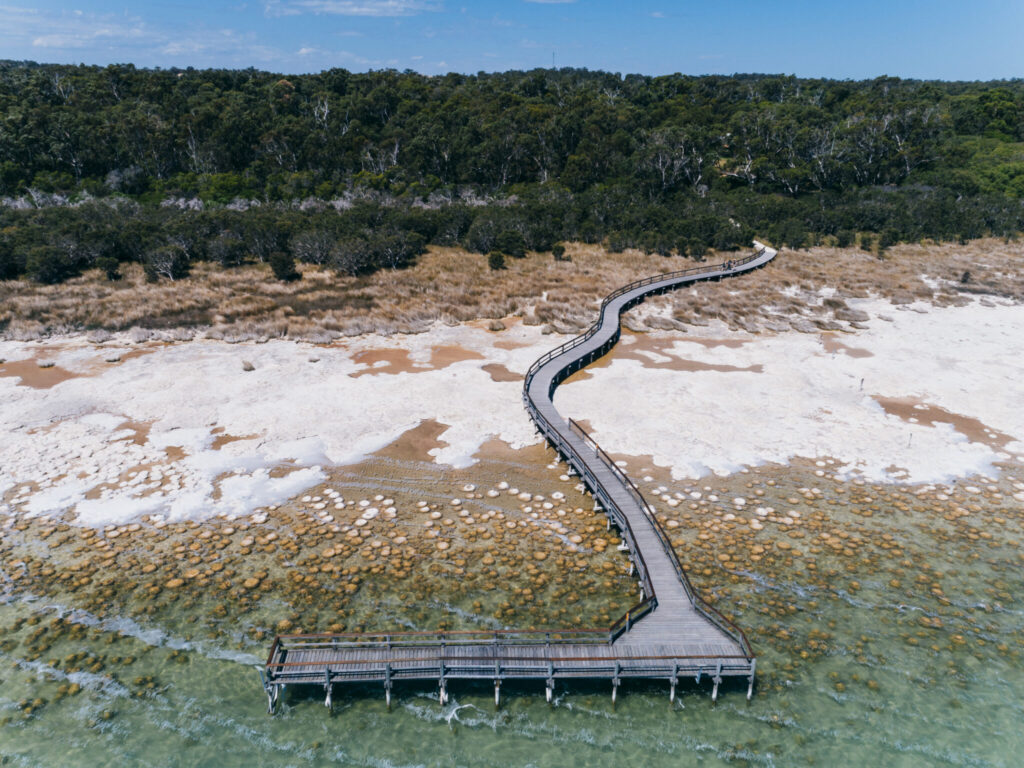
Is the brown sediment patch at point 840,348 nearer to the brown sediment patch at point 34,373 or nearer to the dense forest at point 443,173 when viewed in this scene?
the dense forest at point 443,173

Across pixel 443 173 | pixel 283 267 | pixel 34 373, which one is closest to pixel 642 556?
pixel 34 373

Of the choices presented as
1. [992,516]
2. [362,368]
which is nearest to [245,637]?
[362,368]

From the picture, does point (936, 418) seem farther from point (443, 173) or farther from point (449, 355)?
point (443, 173)

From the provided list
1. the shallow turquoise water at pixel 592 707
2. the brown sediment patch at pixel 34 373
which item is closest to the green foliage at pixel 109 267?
the brown sediment patch at pixel 34 373

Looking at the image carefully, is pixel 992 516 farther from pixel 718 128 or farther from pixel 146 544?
pixel 718 128

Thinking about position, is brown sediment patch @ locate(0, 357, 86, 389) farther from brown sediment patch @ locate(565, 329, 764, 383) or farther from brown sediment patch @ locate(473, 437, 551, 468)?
brown sediment patch @ locate(565, 329, 764, 383)

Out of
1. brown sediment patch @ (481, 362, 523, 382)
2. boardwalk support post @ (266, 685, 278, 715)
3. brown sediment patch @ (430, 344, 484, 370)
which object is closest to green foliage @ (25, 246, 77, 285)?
brown sediment patch @ (430, 344, 484, 370)
